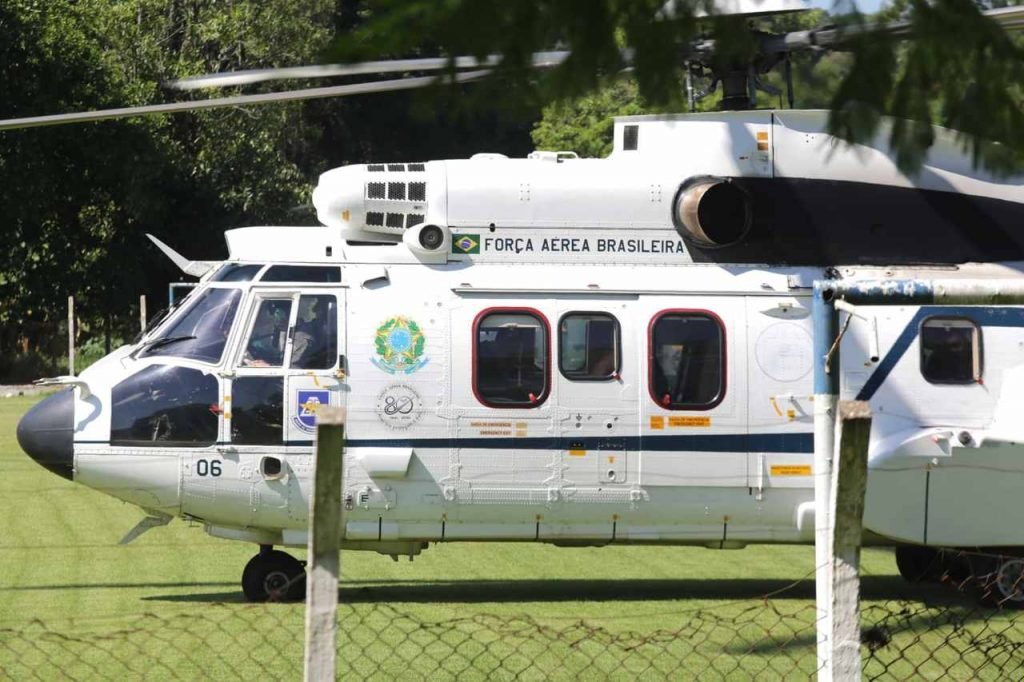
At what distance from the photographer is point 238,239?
399 inches

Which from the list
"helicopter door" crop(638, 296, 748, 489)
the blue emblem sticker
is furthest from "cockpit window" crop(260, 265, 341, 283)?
"helicopter door" crop(638, 296, 748, 489)

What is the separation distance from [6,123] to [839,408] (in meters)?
5.90

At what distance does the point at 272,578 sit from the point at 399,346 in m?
1.90

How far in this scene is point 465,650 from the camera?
841cm

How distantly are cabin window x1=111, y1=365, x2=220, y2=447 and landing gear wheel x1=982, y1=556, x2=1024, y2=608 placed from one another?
5.48 meters

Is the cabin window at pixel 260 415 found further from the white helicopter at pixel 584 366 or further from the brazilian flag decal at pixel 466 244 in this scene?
the brazilian flag decal at pixel 466 244

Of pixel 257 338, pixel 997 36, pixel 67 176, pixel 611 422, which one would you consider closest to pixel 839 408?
pixel 997 36

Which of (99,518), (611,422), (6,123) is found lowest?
(99,518)

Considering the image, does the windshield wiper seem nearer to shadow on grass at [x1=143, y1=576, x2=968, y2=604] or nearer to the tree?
shadow on grass at [x1=143, y1=576, x2=968, y2=604]

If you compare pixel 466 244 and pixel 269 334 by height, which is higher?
pixel 466 244

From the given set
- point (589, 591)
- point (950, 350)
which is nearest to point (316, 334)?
point (589, 591)

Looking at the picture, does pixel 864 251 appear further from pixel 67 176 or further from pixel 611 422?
pixel 67 176

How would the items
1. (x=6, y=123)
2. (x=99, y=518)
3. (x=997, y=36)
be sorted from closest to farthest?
1. (x=997, y=36)
2. (x=6, y=123)
3. (x=99, y=518)

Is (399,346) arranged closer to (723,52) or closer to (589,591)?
(589,591)
